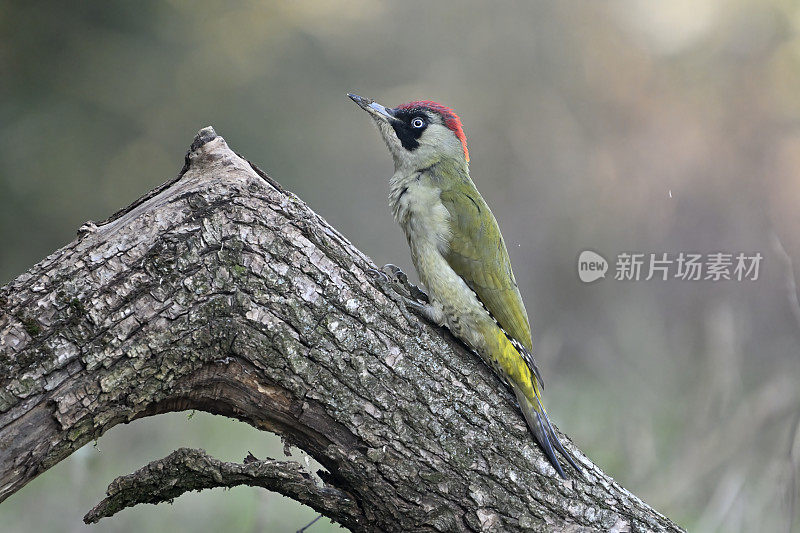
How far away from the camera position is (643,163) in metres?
3.99

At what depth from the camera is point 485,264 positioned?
2.13 meters

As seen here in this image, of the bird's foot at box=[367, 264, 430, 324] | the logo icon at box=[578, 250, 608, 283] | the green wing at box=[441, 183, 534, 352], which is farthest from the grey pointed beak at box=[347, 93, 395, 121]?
the logo icon at box=[578, 250, 608, 283]

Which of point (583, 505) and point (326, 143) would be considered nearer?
point (583, 505)

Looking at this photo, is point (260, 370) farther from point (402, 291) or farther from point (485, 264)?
point (485, 264)

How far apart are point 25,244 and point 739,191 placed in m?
3.80

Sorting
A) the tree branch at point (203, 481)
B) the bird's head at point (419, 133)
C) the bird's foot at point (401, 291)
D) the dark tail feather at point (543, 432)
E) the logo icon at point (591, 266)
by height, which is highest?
the bird's head at point (419, 133)

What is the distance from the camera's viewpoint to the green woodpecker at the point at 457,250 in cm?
195

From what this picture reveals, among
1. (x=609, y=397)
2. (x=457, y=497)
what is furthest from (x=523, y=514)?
(x=609, y=397)

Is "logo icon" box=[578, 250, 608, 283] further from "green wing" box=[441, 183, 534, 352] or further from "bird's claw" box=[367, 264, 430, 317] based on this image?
"bird's claw" box=[367, 264, 430, 317]

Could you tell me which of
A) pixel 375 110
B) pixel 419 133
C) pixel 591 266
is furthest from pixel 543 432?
pixel 591 266

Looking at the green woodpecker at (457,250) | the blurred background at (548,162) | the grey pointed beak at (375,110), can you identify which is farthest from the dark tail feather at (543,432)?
the blurred background at (548,162)

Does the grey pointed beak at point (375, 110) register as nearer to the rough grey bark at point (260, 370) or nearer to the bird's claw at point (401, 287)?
the bird's claw at point (401, 287)

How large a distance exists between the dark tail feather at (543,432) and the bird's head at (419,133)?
86 cm

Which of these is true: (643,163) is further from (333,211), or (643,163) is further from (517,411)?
(517,411)
